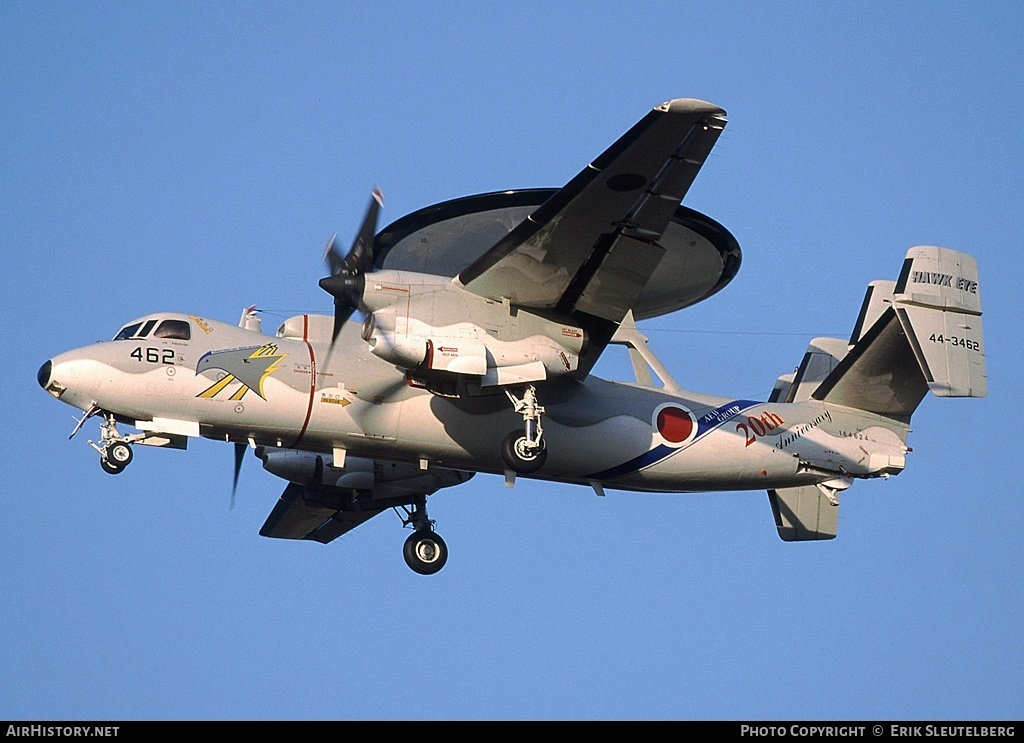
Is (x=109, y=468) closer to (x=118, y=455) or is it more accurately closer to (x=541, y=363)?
(x=118, y=455)

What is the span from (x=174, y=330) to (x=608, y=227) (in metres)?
5.90

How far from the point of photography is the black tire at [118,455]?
17.2 m

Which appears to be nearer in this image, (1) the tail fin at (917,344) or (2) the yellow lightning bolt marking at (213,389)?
(2) the yellow lightning bolt marking at (213,389)

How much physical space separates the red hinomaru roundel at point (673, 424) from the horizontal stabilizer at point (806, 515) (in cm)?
269

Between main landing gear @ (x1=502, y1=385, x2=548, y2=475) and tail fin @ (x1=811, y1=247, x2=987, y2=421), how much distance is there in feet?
15.4

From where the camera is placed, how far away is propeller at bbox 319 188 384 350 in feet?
54.6

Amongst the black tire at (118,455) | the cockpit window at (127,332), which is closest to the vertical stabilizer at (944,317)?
the cockpit window at (127,332)

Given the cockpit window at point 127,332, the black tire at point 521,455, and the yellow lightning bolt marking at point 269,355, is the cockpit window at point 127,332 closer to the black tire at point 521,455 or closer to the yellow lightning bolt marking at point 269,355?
the yellow lightning bolt marking at point 269,355

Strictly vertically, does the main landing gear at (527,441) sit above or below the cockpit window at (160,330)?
below

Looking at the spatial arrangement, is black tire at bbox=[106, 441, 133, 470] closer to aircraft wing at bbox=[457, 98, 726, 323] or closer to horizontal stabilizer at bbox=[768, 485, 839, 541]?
aircraft wing at bbox=[457, 98, 726, 323]

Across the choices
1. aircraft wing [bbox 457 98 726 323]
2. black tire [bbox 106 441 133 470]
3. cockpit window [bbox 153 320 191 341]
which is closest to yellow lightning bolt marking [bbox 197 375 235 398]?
cockpit window [bbox 153 320 191 341]

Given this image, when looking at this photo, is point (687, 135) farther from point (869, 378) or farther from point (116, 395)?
point (116, 395)

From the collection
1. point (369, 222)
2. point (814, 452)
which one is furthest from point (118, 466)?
point (814, 452)
